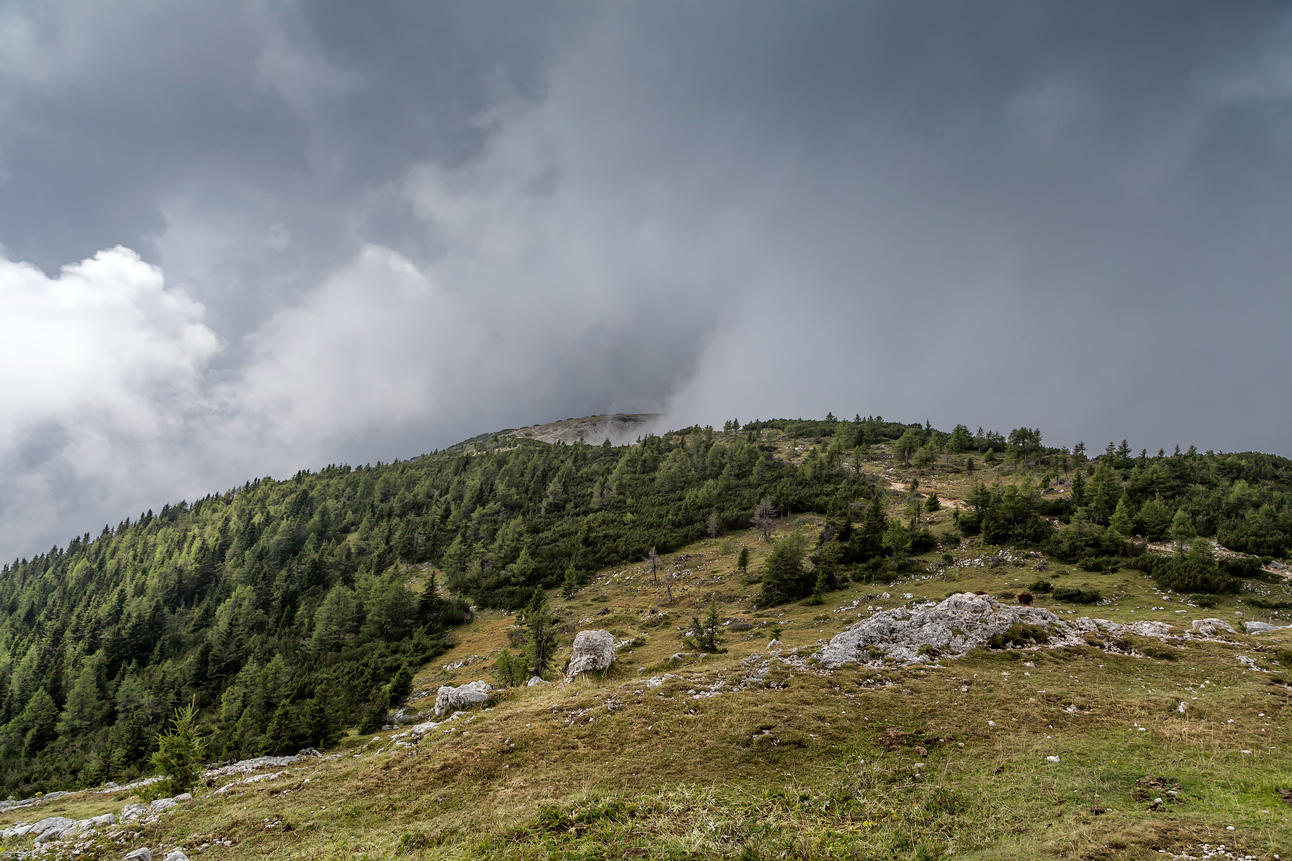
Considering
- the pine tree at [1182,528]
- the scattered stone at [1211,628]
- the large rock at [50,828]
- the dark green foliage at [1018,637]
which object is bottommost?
the large rock at [50,828]

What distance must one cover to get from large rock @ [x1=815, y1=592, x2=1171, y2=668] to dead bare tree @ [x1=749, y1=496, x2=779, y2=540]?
57.9 metres

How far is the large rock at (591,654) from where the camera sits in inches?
1407

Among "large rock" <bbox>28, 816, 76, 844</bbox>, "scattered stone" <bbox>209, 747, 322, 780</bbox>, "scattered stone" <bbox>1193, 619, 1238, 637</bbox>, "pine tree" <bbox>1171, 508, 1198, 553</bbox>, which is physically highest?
"pine tree" <bbox>1171, 508, 1198, 553</bbox>

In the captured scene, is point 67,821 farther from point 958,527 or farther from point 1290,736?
point 958,527

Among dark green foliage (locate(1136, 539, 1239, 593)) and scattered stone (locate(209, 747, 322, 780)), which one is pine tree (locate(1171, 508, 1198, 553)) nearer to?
dark green foliage (locate(1136, 539, 1239, 593))

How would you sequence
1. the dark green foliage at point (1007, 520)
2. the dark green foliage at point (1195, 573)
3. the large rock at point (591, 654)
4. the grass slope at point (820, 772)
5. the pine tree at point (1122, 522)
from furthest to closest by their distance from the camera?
the dark green foliage at point (1007, 520), the pine tree at point (1122, 522), the dark green foliage at point (1195, 573), the large rock at point (591, 654), the grass slope at point (820, 772)

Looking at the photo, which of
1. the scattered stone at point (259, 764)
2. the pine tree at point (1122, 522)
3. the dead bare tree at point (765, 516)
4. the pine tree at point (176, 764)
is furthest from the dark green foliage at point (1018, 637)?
the dead bare tree at point (765, 516)

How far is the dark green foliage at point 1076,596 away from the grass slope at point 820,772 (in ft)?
41.5

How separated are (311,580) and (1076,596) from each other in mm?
140229

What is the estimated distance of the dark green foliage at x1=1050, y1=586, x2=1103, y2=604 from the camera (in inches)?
1715

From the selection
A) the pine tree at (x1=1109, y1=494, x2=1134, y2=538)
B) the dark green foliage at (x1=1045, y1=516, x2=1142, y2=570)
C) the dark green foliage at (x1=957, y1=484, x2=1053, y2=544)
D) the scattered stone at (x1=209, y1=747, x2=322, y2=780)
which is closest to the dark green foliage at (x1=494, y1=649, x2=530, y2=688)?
the scattered stone at (x1=209, y1=747, x2=322, y2=780)

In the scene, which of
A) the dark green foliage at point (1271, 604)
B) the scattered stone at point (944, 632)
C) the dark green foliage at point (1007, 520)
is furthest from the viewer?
the dark green foliage at point (1007, 520)

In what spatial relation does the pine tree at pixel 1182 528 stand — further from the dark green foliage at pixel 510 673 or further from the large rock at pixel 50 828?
the large rock at pixel 50 828

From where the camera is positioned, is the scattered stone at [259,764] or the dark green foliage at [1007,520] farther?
the dark green foliage at [1007,520]
